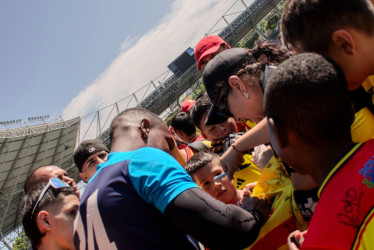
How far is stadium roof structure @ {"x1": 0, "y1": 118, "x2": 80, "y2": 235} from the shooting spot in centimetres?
2544

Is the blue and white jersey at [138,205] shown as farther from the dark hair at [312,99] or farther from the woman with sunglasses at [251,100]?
the dark hair at [312,99]

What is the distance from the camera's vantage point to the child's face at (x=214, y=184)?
8.81ft

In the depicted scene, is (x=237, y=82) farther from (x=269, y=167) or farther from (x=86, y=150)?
(x=86, y=150)

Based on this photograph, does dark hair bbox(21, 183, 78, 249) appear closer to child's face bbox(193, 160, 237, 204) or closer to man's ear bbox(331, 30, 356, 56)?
child's face bbox(193, 160, 237, 204)

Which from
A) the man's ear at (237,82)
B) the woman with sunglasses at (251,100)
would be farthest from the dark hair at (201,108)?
the man's ear at (237,82)

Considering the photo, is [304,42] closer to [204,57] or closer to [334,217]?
[334,217]

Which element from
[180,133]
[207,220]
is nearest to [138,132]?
[207,220]

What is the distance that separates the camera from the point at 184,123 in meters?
5.05

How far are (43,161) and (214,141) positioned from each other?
97.6 ft

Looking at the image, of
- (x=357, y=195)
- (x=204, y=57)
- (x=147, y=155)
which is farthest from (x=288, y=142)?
(x=204, y=57)

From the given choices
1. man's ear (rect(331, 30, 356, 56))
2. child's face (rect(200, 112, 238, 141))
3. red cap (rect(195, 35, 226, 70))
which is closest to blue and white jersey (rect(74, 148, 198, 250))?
man's ear (rect(331, 30, 356, 56))

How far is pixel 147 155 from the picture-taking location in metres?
1.76

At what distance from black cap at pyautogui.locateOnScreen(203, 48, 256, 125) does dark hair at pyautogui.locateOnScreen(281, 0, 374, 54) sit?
65cm

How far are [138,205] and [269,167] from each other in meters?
0.84
